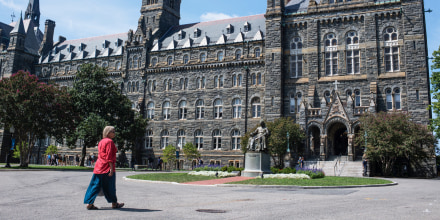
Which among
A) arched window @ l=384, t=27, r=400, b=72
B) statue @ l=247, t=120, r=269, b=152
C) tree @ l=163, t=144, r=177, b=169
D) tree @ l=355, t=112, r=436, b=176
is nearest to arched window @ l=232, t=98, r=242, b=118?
tree @ l=163, t=144, r=177, b=169

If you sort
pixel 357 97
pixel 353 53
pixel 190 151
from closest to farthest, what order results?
pixel 357 97, pixel 353 53, pixel 190 151

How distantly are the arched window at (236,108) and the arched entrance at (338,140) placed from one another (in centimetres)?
1241

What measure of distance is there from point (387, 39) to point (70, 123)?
3529 centimetres

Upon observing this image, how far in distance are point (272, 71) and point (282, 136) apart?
9.34 metres

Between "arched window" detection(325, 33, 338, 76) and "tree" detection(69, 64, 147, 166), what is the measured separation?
23.4 m

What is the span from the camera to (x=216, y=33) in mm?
54250

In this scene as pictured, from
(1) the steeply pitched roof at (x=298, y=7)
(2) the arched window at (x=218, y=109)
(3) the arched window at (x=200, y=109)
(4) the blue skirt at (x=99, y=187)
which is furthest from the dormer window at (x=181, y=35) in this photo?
(4) the blue skirt at (x=99, y=187)

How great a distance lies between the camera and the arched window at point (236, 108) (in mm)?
48284

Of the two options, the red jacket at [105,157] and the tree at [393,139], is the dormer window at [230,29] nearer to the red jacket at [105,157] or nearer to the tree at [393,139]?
the tree at [393,139]

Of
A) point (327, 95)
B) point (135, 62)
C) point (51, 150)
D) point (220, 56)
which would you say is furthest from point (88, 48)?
point (327, 95)

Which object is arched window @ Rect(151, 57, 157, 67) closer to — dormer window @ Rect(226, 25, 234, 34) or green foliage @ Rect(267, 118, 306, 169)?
dormer window @ Rect(226, 25, 234, 34)

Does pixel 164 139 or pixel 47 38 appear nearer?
pixel 164 139

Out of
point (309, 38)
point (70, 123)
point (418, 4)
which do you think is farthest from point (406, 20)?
point (70, 123)

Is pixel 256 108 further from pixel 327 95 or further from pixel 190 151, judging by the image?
pixel 190 151
